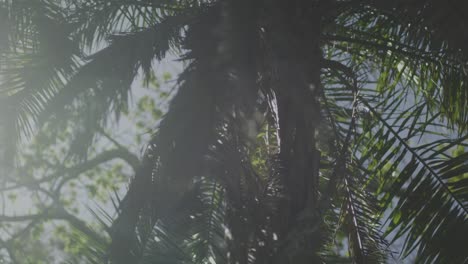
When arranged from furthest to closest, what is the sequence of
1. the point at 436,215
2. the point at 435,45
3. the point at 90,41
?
Result: the point at 90,41
the point at 435,45
the point at 436,215

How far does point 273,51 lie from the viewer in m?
4.42

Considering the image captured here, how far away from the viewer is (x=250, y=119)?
456cm

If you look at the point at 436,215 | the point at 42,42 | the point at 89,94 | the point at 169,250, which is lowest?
the point at 169,250

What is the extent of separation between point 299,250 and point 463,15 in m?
1.74

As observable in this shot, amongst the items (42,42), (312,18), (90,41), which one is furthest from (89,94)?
(312,18)

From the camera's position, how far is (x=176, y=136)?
3.86 metres

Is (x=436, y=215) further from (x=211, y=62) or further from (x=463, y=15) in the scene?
(x=211, y=62)

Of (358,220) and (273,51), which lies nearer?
(273,51)

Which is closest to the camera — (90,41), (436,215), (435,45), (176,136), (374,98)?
(176,136)

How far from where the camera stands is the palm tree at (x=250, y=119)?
12.8 ft

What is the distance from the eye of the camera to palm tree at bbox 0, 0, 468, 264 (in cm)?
390

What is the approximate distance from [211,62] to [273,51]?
2.05ft

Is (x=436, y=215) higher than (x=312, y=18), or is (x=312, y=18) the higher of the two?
(x=312, y=18)

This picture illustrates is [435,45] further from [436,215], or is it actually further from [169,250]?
[169,250]
